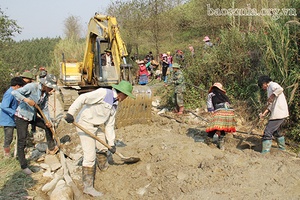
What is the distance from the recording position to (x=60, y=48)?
68.8 ft

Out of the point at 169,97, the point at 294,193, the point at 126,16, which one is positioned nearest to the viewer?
the point at 294,193

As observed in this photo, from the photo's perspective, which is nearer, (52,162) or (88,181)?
(88,181)

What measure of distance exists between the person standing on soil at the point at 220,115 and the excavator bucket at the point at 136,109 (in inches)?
98.0

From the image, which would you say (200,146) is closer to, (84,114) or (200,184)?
(200,184)

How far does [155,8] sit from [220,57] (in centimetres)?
1053

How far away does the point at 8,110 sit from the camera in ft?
17.2

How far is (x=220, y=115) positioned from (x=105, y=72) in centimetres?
466

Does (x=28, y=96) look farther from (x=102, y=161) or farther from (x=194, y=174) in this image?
(x=194, y=174)

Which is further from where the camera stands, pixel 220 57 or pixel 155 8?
pixel 155 8

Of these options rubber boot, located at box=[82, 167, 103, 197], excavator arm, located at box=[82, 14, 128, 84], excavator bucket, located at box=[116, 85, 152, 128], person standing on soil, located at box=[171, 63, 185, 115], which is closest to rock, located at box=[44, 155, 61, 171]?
rubber boot, located at box=[82, 167, 103, 197]

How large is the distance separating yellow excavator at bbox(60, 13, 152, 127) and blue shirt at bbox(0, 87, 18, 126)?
9.32 ft

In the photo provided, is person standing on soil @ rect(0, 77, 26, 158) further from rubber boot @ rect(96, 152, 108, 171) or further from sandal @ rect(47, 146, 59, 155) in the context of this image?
rubber boot @ rect(96, 152, 108, 171)

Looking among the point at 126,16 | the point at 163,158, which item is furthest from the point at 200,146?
the point at 126,16

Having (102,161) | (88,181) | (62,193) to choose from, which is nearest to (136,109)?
(102,161)
